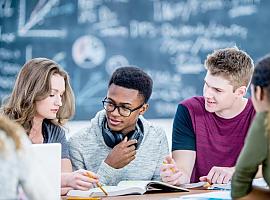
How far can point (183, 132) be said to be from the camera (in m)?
2.70

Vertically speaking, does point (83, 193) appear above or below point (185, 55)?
below

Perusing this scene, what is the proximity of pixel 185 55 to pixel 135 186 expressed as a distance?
1.49 meters

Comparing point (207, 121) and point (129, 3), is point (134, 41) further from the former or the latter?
point (207, 121)

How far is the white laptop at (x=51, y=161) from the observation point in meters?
1.68

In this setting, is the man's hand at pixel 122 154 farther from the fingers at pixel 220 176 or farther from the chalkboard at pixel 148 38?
the chalkboard at pixel 148 38

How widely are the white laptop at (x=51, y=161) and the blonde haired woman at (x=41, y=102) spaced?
0.56 meters

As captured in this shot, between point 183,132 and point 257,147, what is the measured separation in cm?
126

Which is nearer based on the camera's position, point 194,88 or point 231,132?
point 231,132

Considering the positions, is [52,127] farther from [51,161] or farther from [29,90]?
[51,161]

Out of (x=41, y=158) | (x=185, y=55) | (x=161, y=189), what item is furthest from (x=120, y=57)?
(x=41, y=158)

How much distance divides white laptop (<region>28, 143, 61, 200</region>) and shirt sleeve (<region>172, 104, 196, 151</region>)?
1.01 metres

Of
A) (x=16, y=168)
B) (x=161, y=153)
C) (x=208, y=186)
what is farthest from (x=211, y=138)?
(x=16, y=168)

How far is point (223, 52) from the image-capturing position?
265 centimetres

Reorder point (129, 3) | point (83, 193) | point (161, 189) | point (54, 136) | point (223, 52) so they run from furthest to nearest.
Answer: point (129, 3)
point (223, 52)
point (54, 136)
point (161, 189)
point (83, 193)
